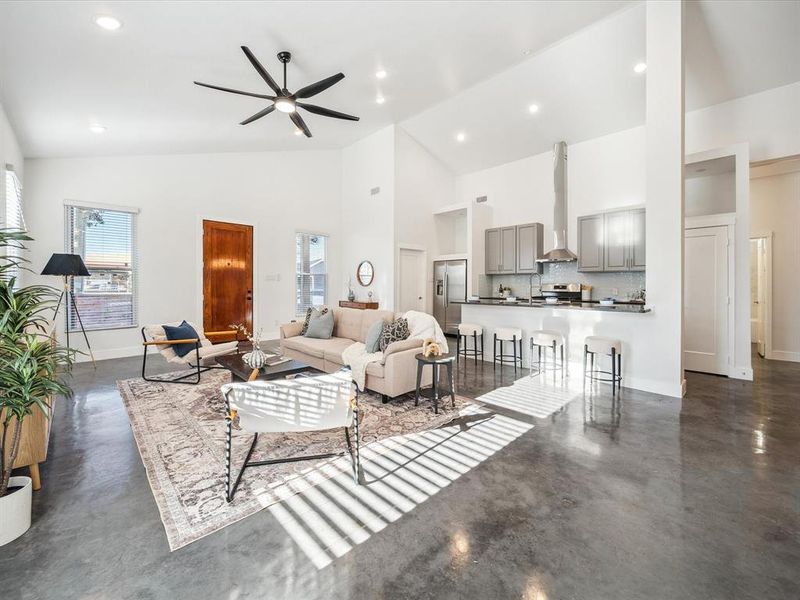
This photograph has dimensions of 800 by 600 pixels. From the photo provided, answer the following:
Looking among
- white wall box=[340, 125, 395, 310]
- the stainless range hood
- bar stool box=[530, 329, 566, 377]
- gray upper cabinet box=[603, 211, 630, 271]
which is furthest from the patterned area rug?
the stainless range hood

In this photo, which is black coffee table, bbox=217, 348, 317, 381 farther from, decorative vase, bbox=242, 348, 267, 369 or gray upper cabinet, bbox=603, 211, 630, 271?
gray upper cabinet, bbox=603, 211, 630, 271

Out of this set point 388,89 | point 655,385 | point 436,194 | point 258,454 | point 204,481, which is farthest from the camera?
point 436,194

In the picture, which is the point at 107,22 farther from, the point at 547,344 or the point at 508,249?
the point at 508,249

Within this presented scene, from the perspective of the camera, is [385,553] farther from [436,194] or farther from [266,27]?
[436,194]

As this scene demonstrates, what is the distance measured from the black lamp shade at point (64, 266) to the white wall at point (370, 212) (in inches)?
185

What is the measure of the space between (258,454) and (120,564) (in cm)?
107

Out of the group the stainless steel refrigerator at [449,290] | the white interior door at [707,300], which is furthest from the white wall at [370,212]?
the white interior door at [707,300]

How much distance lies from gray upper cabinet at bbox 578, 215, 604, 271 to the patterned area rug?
417 cm

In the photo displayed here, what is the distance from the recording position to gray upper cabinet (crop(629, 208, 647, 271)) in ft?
19.7

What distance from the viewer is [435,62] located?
5.40m

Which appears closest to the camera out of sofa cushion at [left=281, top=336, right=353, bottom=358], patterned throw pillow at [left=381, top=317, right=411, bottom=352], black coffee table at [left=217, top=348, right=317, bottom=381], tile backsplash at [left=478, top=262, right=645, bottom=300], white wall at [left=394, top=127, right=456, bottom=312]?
black coffee table at [left=217, top=348, right=317, bottom=381]

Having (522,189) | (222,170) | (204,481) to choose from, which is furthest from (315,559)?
(522,189)

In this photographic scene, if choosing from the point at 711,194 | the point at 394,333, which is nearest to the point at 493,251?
the point at 711,194

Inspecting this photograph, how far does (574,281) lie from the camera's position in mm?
7125
